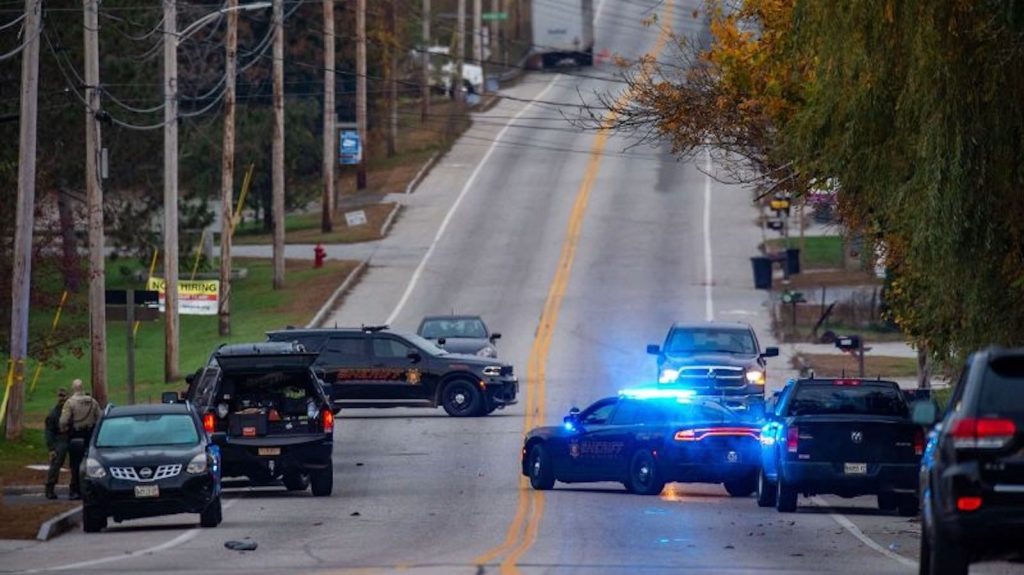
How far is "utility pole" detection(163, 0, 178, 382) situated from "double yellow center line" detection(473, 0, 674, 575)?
8.24 m

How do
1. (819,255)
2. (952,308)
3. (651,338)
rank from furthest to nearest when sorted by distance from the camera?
(819,255) → (651,338) → (952,308)

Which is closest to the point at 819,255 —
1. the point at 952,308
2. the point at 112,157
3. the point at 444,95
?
the point at 112,157

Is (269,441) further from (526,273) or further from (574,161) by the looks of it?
(574,161)

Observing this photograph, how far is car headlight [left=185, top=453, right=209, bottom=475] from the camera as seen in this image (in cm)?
2433

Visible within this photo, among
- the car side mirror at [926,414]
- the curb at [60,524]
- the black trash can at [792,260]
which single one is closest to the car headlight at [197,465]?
the curb at [60,524]

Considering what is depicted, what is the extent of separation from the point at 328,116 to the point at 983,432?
180 ft

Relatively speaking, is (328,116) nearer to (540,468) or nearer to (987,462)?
(540,468)

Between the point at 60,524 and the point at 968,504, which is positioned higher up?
the point at 968,504

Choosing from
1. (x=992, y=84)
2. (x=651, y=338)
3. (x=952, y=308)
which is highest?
(x=992, y=84)

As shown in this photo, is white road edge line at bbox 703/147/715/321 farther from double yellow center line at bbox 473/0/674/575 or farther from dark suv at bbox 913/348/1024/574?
dark suv at bbox 913/348/1024/574

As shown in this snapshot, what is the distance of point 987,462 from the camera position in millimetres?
13570

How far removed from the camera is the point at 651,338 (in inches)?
2045

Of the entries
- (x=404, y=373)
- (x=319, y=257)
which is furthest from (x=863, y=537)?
(x=319, y=257)

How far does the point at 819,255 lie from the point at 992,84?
50421mm
